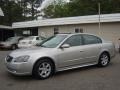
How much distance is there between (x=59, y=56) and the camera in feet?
26.6

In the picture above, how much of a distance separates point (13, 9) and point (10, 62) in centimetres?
3522

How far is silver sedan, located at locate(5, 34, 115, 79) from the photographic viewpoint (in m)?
7.43

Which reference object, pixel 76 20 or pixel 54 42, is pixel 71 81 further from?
pixel 76 20

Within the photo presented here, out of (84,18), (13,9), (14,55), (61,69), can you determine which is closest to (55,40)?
(61,69)

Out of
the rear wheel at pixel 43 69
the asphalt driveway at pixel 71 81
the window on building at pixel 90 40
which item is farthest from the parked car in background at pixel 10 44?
the rear wheel at pixel 43 69

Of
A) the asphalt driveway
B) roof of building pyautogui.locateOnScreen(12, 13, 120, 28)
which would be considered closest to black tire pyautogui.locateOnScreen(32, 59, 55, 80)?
the asphalt driveway

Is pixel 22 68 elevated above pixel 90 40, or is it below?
below

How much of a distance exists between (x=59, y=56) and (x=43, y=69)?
2.62ft

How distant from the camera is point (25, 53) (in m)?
7.58

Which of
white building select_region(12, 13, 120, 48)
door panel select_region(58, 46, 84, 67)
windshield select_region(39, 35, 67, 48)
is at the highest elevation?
white building select_region(12, 13, 120, 48)

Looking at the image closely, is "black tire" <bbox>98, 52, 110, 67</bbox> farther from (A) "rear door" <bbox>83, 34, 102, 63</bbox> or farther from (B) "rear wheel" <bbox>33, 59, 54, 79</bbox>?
(B) "rear wheel" <bbox>33, 59, 54, 79</bbox>

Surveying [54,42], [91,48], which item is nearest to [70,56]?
[54,42]

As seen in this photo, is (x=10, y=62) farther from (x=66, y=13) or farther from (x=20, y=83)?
(x=66, y=13)

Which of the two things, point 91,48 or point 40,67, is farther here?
point 91,48
